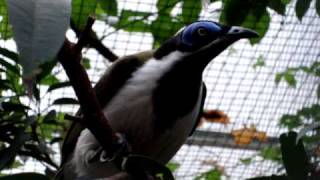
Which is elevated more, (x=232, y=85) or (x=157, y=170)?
(x=157, y=170)

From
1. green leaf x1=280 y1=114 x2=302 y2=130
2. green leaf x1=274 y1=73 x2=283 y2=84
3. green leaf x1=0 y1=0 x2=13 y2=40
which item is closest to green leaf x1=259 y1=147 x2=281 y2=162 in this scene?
green leaf x1=280 y1=114 x2=302 y2=130

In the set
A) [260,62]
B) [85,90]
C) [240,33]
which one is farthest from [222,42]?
[260,62]

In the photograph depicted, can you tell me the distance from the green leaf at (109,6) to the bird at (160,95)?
1.14 feet

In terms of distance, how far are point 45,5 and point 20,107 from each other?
773mm

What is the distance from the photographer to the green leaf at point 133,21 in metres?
1.87

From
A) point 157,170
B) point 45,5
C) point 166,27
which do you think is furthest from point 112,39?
point 45,5

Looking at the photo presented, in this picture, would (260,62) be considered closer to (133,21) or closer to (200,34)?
(133,21)

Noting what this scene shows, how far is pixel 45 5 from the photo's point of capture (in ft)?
1.68

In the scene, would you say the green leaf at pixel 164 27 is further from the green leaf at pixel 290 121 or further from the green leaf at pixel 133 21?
the green leaf at pixel 290 121

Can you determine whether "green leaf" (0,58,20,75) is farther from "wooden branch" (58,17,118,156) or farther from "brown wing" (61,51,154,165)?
"wooden branch" (58,17,118,156)

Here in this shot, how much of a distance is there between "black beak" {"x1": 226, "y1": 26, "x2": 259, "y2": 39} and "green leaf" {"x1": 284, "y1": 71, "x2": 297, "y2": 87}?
148cm

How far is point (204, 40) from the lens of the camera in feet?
3.99

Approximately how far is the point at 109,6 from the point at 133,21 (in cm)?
27

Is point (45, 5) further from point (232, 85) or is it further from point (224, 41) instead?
point (232, 85)
